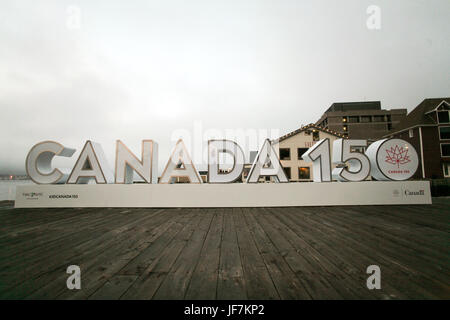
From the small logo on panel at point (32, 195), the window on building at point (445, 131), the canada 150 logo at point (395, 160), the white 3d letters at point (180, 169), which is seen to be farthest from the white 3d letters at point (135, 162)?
the window on building at point (445, 131)

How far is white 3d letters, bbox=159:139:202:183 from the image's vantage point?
6.90 m

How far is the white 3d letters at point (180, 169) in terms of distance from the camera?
6898 mm

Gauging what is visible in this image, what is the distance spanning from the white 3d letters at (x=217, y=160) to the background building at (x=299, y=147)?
15139 mm

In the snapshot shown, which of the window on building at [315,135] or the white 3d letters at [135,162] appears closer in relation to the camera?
the white 3d letters at [135,162]

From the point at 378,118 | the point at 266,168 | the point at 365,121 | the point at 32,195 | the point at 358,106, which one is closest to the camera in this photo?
the point at 32,195

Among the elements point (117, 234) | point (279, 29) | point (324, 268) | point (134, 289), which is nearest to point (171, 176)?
point (117, 234)

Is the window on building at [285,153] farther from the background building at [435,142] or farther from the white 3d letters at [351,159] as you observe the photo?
the background building at [435,142]

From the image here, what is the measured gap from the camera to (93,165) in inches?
270

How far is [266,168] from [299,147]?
16.1m

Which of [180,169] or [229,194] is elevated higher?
[180,169]

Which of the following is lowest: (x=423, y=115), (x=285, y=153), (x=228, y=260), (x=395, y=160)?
(x=228, y=260)

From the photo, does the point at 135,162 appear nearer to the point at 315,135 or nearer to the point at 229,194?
the point at 229,194

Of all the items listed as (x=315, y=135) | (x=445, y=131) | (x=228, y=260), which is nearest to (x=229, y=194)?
(x=228, y=260)

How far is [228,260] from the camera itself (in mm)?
2238
